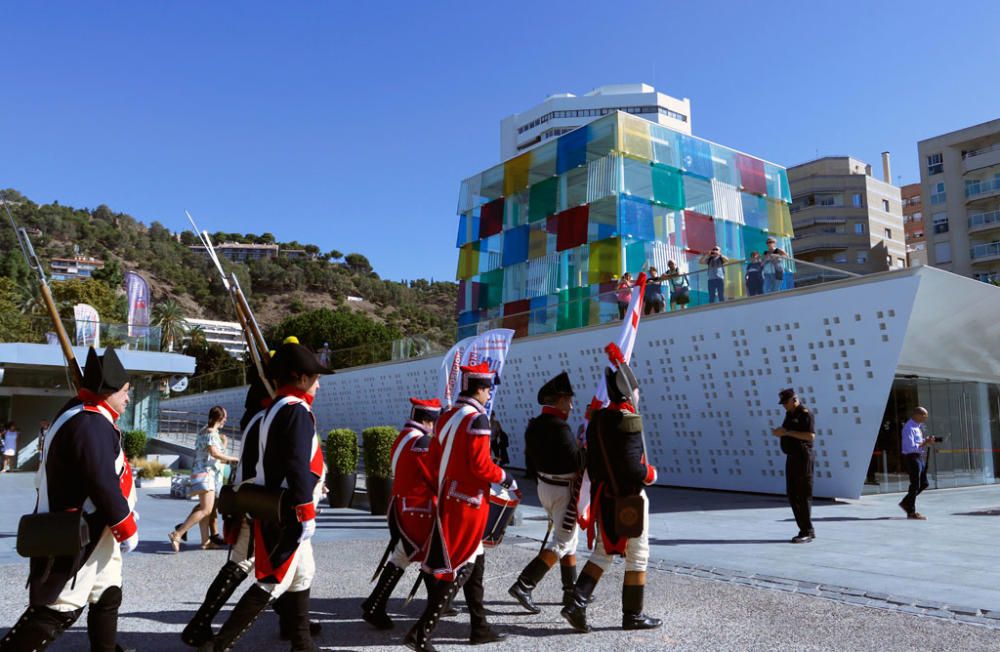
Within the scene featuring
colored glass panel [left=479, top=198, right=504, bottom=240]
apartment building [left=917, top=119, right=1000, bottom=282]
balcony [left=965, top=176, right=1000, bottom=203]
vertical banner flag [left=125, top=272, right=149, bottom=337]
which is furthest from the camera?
apartment building [left=917, top=119, right=1000, bottom=282]

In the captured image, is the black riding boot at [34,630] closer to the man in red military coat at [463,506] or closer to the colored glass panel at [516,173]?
the man in red military coat at [463,506]

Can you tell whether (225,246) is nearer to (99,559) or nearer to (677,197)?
(677,197)

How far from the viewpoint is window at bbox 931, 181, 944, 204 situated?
53000mm

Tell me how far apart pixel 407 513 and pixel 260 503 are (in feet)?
5.11

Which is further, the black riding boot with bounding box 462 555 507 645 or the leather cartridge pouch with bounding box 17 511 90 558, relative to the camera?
the black riding boot with bounding box 462 555 507 645

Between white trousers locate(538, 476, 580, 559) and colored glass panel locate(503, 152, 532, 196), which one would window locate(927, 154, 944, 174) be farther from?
white trousers locate(538, 476, 580, 559)

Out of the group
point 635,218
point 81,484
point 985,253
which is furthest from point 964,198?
point 81,484

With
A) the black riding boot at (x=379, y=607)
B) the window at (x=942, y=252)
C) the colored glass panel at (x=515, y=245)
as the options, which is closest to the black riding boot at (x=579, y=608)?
the black riding boot at (x=379, y=607)

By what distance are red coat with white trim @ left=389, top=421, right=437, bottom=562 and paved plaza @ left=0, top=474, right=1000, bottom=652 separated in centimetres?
60

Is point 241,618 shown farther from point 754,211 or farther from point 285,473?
point 754,211

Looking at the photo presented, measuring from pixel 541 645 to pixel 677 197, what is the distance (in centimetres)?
2524

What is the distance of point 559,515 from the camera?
6000 mm

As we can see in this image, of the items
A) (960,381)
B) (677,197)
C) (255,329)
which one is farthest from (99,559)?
(677,197)

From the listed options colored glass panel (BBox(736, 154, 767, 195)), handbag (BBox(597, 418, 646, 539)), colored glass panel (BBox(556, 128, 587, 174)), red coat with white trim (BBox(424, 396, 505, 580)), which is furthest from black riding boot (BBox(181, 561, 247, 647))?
colored glass panel (BBox(736, 154, 767, 195))
